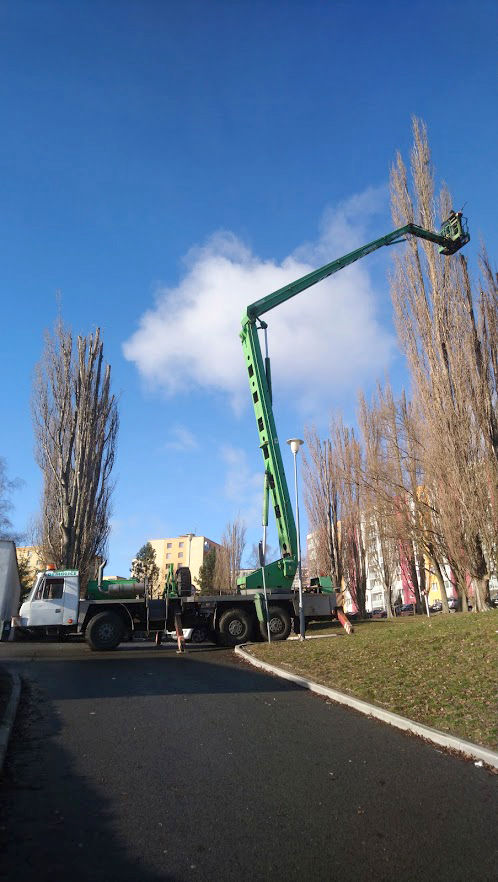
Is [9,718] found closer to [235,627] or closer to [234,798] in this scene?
[234,798]

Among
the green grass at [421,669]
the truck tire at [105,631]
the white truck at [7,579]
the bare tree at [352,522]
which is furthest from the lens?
the bare tree at [352,522]

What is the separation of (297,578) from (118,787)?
1186cm

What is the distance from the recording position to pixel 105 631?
15.7 meters

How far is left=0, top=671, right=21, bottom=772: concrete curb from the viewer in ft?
17.8

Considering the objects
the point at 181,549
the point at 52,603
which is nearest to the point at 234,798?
the point at 52,603

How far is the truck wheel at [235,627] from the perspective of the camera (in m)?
16.1

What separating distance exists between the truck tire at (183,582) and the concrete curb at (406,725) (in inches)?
272

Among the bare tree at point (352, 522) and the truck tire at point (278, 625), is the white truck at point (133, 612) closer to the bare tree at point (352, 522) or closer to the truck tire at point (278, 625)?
the truck tire at point (278, 625)

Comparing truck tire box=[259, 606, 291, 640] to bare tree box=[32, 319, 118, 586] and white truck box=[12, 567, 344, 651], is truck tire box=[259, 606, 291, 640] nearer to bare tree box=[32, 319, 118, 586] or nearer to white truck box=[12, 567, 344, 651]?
white truck box=[12, 567, 344, 651]

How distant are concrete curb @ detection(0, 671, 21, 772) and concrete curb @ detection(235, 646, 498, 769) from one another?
4173 millimetres

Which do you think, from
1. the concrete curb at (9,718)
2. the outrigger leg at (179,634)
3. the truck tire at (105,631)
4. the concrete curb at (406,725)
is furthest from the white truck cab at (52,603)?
the concrete curb at (406,725)

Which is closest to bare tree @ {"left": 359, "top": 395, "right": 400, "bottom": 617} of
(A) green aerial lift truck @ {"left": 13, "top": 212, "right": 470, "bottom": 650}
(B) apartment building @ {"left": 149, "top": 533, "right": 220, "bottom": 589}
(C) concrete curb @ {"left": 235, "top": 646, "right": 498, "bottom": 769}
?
(A) green aerial lift truck @ {"left": 13, "top": 212, "right": 470, "bottom": 650}

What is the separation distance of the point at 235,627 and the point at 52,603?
5249 millimetres

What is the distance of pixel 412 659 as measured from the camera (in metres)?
9.71
